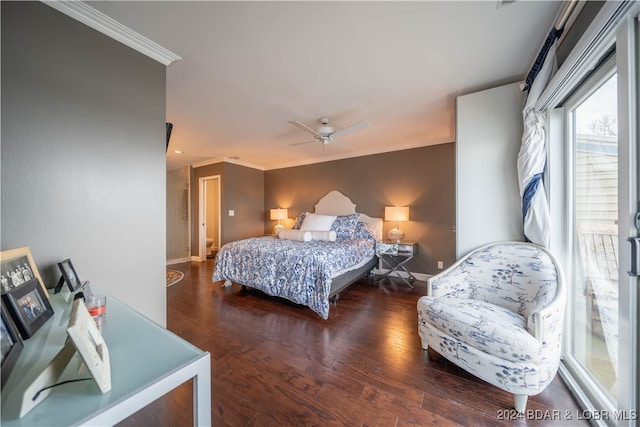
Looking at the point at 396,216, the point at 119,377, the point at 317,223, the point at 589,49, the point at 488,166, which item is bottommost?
the point at 119,377

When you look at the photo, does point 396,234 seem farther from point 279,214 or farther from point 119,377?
point 119,377

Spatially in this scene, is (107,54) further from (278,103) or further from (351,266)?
(351,266)

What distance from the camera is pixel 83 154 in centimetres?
132

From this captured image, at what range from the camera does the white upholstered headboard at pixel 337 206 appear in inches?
168

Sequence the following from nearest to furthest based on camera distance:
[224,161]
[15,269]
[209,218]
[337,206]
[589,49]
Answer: [15,269], [589,49], [337,206], [224,161], [209,218]

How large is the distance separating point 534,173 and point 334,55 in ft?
5.71

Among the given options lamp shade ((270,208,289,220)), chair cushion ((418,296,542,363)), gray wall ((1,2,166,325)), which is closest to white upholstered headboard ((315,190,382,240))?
lamp shade ((270,208,289,220))

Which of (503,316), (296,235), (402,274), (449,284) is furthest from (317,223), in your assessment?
(503,316)

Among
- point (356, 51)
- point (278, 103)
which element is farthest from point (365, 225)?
point (356, 51)

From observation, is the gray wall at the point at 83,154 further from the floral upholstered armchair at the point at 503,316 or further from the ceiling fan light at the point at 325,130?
the floral upholstered armchair at the point at 503,316

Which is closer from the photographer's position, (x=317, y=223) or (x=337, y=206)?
(x=317, y=223)

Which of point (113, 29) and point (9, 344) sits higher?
point (113, 29)

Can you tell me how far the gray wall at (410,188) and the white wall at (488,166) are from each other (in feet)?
5.16

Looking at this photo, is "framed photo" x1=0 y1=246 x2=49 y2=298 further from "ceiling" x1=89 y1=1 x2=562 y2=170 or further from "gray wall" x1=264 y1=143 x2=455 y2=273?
"gray wall" x1=264 y1=143 x2=455 y2=273
